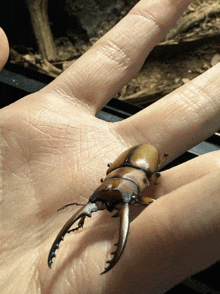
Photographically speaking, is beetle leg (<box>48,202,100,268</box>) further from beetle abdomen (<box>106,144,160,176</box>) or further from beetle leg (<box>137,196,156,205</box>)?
beetle abdomen (<box>106,144,160,176</box>)

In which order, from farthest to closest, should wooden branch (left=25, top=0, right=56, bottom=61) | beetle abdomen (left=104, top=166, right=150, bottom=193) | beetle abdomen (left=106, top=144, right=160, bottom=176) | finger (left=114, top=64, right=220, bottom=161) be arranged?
wooden branch (left=25, top=0, right=56, bottom=61), finger (left=114, top=64, right=220, bottom=161), beetle abdomen (left=106, top=144, right=160, bottom=176), beetle abdomen (left=104, top=166, right=150, bottom=193)

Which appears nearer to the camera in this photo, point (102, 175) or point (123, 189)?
point (123, 189)

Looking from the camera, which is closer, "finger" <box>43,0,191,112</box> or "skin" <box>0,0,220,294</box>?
"skin" <box>0,0,220,294</box>

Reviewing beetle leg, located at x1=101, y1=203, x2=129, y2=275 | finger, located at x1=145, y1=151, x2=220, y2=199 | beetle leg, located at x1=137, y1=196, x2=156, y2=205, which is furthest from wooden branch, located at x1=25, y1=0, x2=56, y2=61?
beetle leg, located at x1=101, y1=203, x2=129, y2=275

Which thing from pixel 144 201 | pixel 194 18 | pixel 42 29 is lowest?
pixel 144 201

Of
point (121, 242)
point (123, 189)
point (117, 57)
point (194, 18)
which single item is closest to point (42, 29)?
point (117, 57)

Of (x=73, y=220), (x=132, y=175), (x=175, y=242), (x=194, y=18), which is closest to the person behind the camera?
(x=175, y=242)

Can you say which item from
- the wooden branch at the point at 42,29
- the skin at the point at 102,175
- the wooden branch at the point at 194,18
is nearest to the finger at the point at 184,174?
the skin at the point at 102,175

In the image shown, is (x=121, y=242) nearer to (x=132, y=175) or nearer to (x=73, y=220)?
Answer: (x=73, y=220)
